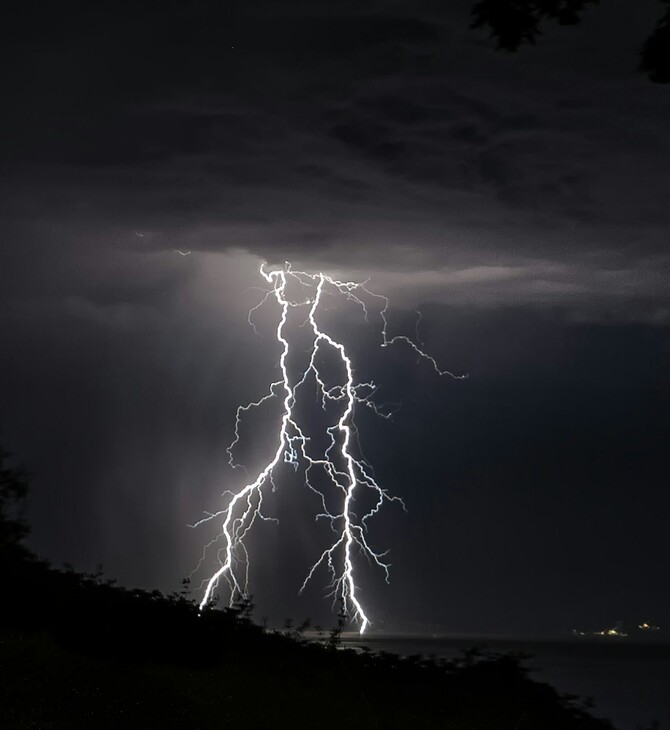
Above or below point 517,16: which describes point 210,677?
below

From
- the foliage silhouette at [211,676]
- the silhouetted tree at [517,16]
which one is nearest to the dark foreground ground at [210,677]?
the foliage silhouette at [211,676]

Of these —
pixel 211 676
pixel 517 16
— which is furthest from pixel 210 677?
pixel 517 16

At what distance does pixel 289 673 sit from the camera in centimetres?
1234

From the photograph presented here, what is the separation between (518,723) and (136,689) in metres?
3.43

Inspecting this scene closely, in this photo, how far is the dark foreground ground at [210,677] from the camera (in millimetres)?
10703

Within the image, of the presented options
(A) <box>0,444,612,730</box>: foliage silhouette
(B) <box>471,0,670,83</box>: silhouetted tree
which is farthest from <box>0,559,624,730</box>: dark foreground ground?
(B) <box>471,0,670,83</box>: silhouetted tree

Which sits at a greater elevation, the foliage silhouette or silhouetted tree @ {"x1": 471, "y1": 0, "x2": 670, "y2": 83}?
silhouetted tree @ {"x1": 471, "y1": 0, "x2": 670, "y2": 83}

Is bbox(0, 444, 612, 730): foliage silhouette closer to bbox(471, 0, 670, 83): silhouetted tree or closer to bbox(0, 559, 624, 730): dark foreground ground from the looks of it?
bbox(0, 559, 624, 730): dark foreground ground

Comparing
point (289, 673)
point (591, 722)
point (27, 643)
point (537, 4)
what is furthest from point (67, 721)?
point (537, 4)

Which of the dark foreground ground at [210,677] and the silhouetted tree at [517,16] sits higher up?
the silhouetted tree at [517,16]

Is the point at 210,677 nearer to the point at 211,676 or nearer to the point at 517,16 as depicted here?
the point at 211,676

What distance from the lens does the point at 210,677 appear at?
38.2 feet

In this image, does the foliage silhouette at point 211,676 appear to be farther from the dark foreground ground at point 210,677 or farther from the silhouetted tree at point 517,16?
the silhouetted tree at point 517,16

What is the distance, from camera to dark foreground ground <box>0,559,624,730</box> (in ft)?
35.1
